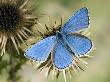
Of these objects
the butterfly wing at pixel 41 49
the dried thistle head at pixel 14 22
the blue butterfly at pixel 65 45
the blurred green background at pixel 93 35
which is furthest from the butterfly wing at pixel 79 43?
the blurred green background at pixel 93 35

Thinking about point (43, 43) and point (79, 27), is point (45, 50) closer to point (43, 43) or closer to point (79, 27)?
point (43, 43)

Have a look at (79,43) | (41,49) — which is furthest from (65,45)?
(41,49)

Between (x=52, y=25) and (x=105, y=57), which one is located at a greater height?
(x=52, y=25)

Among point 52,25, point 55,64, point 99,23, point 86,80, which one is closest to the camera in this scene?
point 55,64

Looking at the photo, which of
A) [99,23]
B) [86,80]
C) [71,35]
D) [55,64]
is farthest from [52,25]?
[99,23]

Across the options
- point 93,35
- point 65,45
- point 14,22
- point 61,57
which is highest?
point 14,22

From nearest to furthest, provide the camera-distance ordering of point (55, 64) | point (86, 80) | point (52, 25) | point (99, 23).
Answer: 1. point (55, 64)
2. point (52, 25)
3. point (86, 80)
4. point (99, 23)

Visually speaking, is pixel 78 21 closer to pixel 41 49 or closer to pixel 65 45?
pixel 65 45
